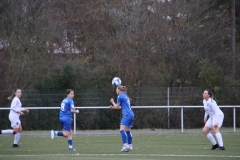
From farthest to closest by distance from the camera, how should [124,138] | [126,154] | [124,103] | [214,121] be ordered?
1. [214,121]
2. [124,103]
3. [124,138]
4. [126,154]

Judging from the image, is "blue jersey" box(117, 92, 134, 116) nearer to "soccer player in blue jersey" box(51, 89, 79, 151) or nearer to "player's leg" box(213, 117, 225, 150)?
"soccer player in blue jersey" box(51, 89, 79, 151)

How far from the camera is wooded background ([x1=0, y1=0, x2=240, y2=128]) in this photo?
34.1 meters

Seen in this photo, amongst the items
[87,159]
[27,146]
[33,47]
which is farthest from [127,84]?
[87,159]

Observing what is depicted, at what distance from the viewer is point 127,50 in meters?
35.5

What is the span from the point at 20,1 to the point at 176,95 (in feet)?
33.8

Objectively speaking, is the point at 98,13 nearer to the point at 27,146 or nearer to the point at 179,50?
the point at 179,50

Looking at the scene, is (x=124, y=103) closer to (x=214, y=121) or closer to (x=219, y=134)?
(x=214, y=121)

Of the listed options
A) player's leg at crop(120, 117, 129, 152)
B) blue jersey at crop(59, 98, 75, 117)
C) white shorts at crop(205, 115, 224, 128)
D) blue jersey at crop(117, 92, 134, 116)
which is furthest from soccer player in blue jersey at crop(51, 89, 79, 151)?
white shorts at crop(205, 115, 224, 128)

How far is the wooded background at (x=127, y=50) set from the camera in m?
34.1

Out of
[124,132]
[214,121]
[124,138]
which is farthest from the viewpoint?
[214,121]

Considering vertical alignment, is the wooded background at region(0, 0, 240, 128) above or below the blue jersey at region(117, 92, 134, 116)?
above

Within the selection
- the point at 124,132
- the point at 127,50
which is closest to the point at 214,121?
the point at 124,132

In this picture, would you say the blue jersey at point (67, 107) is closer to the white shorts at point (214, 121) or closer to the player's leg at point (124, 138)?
the player's leg at point (124, 138)

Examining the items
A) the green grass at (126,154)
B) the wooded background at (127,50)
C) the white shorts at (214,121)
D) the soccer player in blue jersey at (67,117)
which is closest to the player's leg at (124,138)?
the green grass at (126,154)
